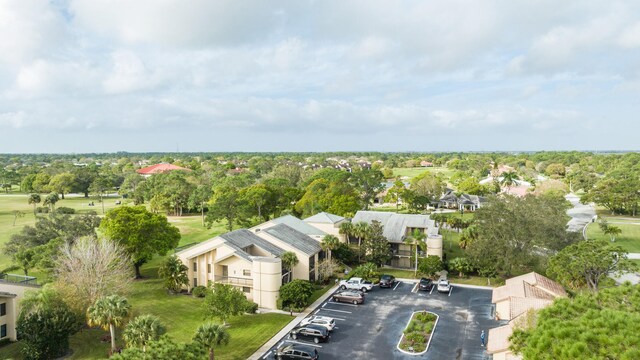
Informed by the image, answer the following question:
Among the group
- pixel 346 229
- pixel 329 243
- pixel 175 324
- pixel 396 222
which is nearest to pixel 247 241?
pixel 329 243

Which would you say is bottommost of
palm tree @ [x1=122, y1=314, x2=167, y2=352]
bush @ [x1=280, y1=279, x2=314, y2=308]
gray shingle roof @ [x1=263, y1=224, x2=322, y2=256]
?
bush @ [x1=280, y1=279, x2=314, y2=308]

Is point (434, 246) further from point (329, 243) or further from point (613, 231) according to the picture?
point (613, 231)

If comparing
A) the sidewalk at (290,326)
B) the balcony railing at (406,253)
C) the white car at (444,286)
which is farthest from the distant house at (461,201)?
the sidewalk at (290,326)

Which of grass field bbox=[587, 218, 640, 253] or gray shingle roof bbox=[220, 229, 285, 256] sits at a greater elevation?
gray shingle roof bbox=[220, 229, 285, 256]

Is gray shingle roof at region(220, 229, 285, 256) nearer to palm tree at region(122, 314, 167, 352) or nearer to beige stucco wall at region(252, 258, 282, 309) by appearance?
beige stucco wall at region(252, 258, 282, 309)

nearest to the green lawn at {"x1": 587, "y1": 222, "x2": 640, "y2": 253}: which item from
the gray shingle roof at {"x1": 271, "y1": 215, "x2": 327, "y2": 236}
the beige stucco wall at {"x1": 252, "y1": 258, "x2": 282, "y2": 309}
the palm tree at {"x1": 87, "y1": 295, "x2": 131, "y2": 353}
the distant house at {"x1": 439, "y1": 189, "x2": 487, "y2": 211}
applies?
the distant house at {"x1": 439, "y1": 189, "x2": 487, "y2": 211}

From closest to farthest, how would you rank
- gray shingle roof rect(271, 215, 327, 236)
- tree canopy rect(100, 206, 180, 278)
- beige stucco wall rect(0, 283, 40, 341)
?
beige stucco wall rect(0, 283, 40, 341), tree canopy rect(100, 206, 180, 278), gray shingle roof rect(271, 215, 327, 236)

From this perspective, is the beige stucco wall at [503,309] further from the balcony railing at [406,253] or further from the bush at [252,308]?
the bush at [252,308]

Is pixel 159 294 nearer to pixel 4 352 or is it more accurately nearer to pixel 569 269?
pixel 4 352
